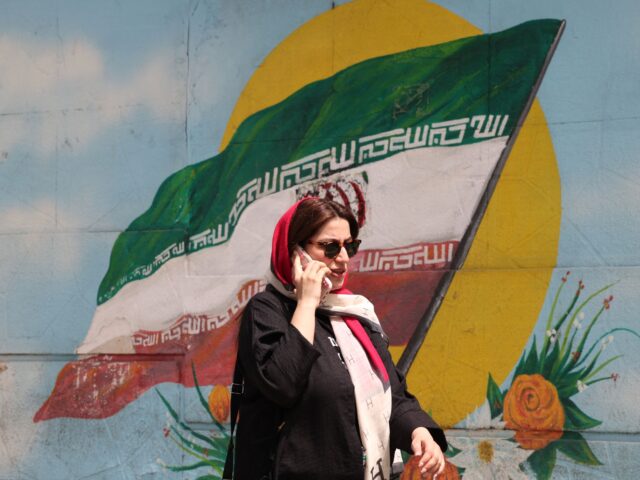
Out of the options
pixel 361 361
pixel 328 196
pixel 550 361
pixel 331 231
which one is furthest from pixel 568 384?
pixel 331 231

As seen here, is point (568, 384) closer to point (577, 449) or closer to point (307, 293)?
point (577, 449)

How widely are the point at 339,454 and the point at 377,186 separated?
7.69 feet

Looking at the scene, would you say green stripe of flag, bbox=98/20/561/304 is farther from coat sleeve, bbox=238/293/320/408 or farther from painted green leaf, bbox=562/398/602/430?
coat sleeve, bbox=238/293/320/408

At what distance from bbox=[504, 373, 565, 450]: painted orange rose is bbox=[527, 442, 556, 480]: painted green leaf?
2 centimetres

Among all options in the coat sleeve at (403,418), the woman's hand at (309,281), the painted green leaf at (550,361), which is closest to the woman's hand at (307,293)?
the woman's hand at (309,281)

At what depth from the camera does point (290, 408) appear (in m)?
2.94

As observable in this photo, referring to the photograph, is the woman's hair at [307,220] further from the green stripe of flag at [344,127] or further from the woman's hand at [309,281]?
the green stripe of flag at [344,127]

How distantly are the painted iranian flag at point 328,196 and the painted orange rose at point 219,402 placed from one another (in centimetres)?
6

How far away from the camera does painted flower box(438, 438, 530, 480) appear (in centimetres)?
473

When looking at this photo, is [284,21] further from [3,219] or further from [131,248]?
[3,219]

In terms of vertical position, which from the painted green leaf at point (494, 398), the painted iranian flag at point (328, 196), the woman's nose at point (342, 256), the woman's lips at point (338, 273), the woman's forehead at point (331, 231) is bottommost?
the painted green leaf at point (494, 398)

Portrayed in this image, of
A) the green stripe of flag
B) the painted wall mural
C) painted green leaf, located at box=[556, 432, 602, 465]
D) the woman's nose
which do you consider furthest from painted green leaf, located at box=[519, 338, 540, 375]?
the woman's nose

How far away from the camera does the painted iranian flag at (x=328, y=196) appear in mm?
4945

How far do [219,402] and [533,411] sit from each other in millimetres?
1543
